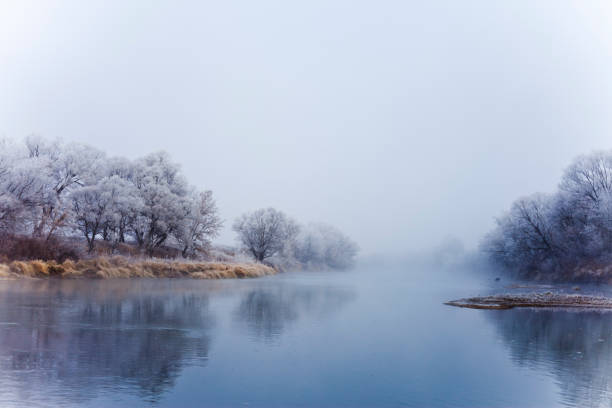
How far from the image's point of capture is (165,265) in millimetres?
46562

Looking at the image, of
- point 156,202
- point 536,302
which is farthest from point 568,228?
point 156,202

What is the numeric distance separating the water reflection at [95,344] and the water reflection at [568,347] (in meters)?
7.68

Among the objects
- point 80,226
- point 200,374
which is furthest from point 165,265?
point 200,374

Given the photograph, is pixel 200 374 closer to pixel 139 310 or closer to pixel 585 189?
pixel 139 310

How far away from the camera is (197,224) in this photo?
58125mm

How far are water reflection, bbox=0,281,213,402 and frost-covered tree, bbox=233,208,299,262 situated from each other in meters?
51.5

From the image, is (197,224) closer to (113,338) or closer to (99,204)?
(99,204)

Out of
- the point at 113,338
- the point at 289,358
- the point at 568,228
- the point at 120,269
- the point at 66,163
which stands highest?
the point at 66,163

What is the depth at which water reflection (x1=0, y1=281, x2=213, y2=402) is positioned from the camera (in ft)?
31.0

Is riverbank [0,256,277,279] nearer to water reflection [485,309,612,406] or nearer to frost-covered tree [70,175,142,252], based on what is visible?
frost-covered tree [70,175,142,252]

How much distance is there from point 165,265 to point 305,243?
5620 cm

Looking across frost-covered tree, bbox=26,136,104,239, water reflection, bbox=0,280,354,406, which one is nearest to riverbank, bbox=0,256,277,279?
frost-covered tree, bbox=26,136,104,239

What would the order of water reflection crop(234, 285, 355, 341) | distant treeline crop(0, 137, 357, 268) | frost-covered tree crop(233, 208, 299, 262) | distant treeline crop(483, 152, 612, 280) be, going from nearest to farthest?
1. water reflection crop(234, 285, 355, 341)
2. distant treeline crop(0, 137, 357, 268)
3. distant treeline crop(483, 152, 612, 280)
4. frost-covered tree crop(233, 208, 299, 262)

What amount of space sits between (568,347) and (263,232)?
6189 cm
